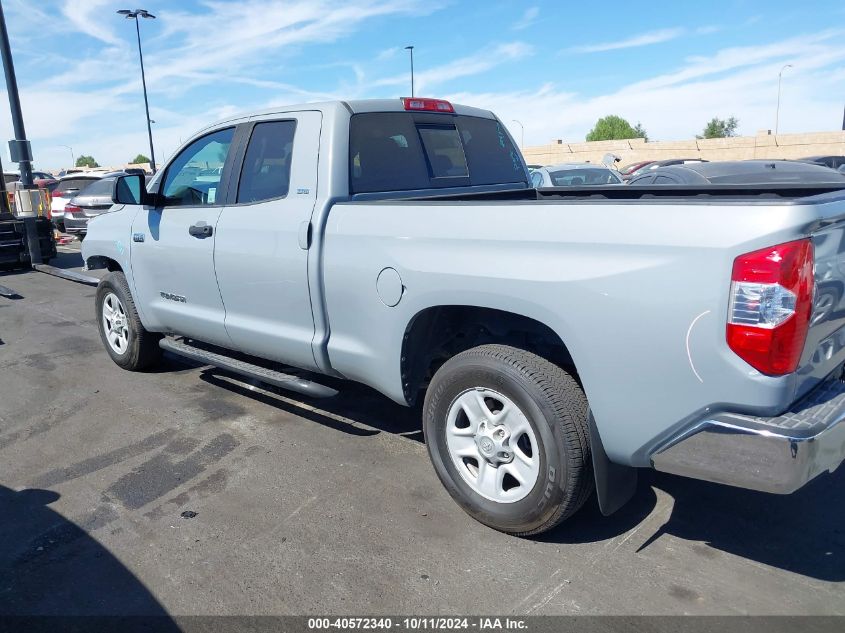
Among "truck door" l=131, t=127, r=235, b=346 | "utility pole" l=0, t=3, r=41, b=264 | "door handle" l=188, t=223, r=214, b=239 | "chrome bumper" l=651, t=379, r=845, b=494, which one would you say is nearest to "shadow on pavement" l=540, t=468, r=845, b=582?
"chrome bumper" l=651, t=379, r=845, b=494

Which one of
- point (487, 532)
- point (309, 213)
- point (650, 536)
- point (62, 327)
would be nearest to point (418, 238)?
point (309, 213)

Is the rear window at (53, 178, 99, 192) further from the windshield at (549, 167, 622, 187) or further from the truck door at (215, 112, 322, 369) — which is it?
the truck door at (215, 112, 322, 369)

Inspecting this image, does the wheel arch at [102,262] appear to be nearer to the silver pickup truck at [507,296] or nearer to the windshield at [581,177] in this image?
the silver pickup truck at [507,296]

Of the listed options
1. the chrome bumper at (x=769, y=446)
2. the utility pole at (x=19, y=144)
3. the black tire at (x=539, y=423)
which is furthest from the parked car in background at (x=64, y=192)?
the chrome bumper at (x=769, y=446)

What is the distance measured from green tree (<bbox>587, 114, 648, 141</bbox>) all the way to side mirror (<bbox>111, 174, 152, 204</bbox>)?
95517 mm

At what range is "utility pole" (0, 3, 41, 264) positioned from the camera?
457 inches

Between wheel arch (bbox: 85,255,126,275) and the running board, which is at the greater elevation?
wheel arch (bbox: 85,255,126,275)

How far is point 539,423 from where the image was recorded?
2.90m

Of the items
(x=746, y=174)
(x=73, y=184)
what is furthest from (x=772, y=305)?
(x=73, y=184)

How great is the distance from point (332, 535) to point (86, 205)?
13542 mm

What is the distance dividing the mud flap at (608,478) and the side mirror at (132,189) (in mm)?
3719

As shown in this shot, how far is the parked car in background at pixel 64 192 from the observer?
15.9 meters

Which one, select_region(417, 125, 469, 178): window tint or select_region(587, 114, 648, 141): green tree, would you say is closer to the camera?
select_region(417, 125, 469, 178): window tint

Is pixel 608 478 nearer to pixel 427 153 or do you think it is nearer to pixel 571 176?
pixel 427 153
